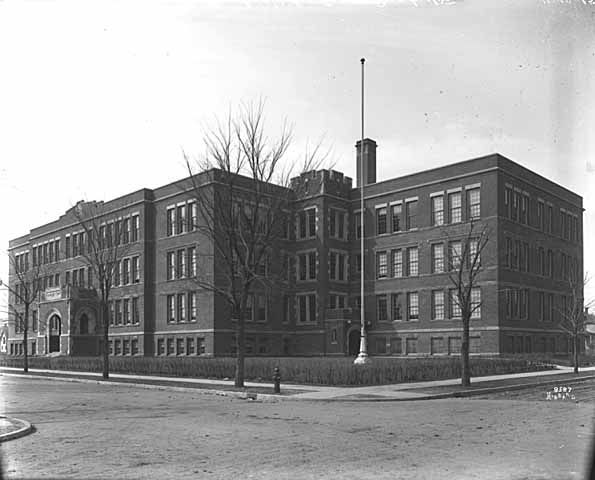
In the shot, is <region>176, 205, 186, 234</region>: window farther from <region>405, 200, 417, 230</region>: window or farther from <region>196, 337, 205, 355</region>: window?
<region>405, 200, 417, 230</region>: window

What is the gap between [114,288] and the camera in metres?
64.1

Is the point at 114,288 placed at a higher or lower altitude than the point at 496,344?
higher

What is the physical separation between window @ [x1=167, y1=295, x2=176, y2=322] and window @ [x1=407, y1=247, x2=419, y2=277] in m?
19.1

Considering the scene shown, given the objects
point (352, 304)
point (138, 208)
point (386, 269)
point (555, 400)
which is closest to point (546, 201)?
point (386, 269)

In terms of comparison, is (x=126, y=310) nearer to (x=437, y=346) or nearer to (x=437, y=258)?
(x=437, y=346)

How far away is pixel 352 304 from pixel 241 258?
33.7 meters

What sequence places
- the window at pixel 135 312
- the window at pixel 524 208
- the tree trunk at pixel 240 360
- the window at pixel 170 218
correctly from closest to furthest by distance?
the tree trunk at pixel 240 360 < the window at pixel 524 208 < the window at pixel 170 218 < the window at pixel 135 312

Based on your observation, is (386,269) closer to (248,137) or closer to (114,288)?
(114,288)

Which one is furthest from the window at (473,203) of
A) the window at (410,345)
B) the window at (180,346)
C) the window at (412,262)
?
the window at (180,346)

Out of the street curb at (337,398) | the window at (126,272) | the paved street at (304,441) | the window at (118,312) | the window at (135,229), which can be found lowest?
the street curb at (337,398)

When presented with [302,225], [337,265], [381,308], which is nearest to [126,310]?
[302,225]

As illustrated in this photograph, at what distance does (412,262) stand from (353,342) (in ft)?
28.1

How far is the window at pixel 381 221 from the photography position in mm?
57688

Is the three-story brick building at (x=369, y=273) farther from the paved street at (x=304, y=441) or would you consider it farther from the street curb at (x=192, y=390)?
the paved street at (x=304, y=441)
